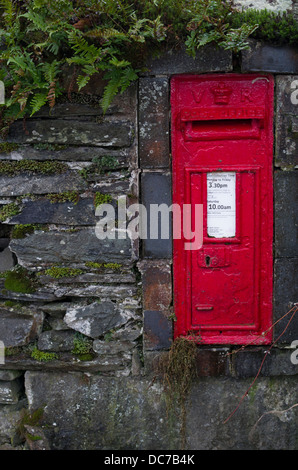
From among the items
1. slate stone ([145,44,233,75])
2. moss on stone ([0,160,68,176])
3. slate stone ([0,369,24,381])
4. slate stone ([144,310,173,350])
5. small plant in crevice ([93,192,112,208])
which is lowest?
slate stone ([0,369,24,381])

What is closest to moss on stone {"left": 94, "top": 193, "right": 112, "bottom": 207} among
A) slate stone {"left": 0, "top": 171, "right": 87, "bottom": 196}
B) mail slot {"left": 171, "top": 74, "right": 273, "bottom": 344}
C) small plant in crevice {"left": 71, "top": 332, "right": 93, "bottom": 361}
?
slate stone {"left": 0, "top": 171, "right": 87, "bottom": 196}

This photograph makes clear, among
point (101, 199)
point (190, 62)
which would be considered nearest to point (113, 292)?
point (101, 199)

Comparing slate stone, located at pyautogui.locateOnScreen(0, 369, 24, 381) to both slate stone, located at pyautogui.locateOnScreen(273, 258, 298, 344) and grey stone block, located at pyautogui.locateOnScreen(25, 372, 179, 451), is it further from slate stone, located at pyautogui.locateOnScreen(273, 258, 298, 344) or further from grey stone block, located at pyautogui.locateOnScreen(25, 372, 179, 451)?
slate stone, located at pyautogui.locateOnScreen(273, 258, 298, 344)

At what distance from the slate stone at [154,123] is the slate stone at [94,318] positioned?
3.82 ft

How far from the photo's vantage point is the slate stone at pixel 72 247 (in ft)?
10.6

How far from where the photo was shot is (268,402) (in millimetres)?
3383

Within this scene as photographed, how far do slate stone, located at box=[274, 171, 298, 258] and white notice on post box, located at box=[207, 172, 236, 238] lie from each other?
34 centimetres

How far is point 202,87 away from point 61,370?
8.29 feet

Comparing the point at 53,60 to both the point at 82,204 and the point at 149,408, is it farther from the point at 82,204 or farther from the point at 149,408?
the point at 149,408

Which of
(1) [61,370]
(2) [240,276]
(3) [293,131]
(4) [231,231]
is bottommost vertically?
(1) [61,370]

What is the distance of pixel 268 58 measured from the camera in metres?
3.05

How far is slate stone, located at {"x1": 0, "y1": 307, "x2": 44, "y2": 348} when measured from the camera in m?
3.33

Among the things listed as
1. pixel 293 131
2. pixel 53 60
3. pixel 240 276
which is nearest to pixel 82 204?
pixel 53 60

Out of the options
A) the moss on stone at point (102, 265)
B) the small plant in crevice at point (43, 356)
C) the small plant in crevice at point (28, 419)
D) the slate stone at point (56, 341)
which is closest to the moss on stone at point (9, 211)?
the moss on stone at point (102, 265)
